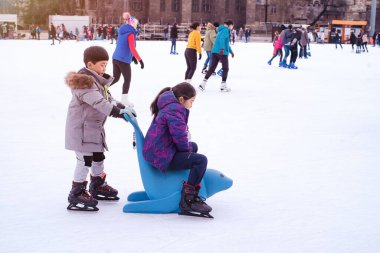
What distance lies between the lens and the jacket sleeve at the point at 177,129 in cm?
321

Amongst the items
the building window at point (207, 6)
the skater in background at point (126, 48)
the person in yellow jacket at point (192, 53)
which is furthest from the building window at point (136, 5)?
the skater in background at point (126, 48)

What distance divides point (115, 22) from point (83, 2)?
5023 millimetres

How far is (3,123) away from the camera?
21.2 feet

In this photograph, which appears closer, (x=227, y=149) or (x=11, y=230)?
(x=11, y=230)

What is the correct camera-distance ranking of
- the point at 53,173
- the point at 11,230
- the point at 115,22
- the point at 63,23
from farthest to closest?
the point at 115,22
the point at 63,23
the point at 53,173
the point at 11,230

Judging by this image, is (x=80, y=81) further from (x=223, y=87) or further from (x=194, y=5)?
(x=194, y=5)

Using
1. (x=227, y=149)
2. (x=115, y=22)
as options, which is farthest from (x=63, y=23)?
(x=227, y=149)

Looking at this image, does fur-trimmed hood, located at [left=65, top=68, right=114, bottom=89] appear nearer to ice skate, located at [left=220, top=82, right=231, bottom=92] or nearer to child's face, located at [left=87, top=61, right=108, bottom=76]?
child's face, located at [left=87, top=61, right=108, bottom=76]

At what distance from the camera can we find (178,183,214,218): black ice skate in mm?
3293

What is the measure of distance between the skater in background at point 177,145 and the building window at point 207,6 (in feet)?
166

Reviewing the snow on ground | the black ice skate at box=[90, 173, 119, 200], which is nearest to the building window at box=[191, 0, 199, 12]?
the snow on ground

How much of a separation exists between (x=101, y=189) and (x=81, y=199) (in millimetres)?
243

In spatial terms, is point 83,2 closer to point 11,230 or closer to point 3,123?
point 3,123

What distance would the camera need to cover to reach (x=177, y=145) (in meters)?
3.28
